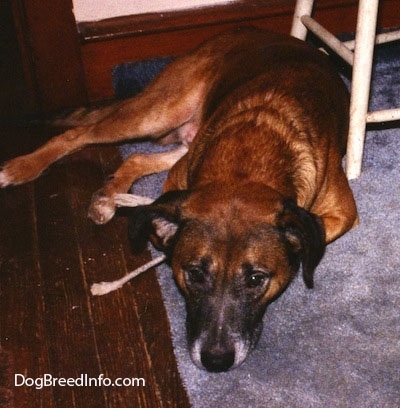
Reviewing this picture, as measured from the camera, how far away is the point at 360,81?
369 centimetres

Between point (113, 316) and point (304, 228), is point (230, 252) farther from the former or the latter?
point (113, 316)

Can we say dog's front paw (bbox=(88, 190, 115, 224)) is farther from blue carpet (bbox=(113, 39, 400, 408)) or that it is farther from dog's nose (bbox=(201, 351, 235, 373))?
dog's nose (bbox=(201, 351, 235, 373))

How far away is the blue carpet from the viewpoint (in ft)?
9.38

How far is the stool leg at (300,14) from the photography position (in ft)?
14.6

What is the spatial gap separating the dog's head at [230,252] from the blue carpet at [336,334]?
0.15m

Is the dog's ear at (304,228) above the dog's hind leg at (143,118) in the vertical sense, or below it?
above

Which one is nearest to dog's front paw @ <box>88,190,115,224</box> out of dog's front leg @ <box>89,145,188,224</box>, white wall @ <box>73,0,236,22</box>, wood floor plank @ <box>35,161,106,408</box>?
dog's front leg @ <box>89,145,188,224</box>

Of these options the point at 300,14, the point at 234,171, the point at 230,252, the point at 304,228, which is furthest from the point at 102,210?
the point at 300,14

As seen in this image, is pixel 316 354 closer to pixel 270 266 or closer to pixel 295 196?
pixel 270 266

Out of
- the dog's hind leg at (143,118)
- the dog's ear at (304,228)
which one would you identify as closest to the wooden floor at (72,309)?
the dog's hind leg at (143,118)

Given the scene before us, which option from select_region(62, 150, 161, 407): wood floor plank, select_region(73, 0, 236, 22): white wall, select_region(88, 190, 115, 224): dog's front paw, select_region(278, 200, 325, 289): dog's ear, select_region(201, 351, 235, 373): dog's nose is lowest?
select_region(62, 150, 161, 407): wood floor plank

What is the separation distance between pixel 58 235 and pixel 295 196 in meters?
1.42

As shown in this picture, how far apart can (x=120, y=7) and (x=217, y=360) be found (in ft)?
9.46

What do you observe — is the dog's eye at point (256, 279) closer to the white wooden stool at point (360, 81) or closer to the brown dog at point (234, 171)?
the brown dog at point (234, 171)
